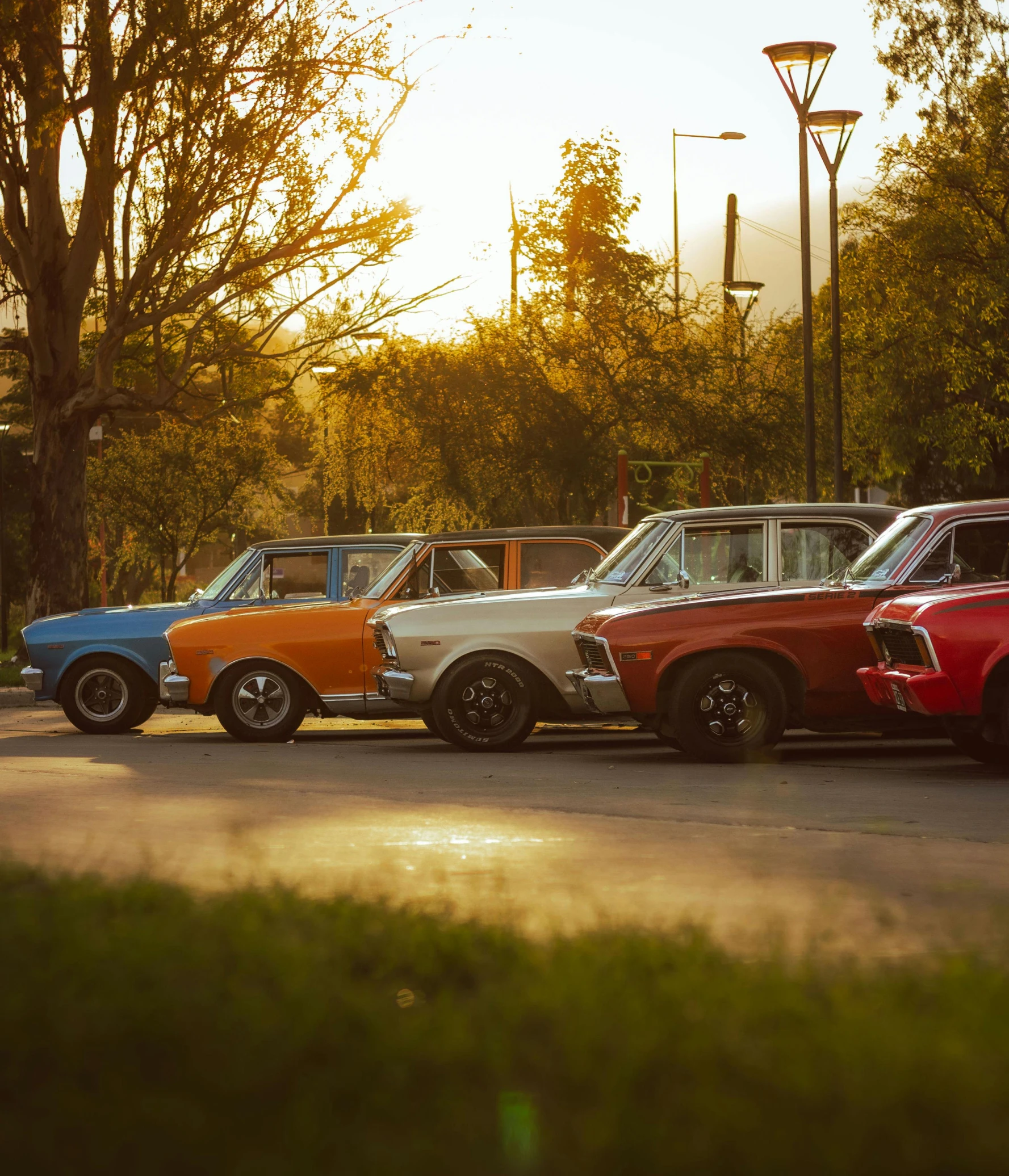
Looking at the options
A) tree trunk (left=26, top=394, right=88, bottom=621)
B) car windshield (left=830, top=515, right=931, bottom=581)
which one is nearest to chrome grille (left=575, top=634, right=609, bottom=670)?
car windshield (left=830, top=515, right=931, bottom=581)

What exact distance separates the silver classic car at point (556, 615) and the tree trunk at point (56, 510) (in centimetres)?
1286

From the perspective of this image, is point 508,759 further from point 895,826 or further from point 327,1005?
point 327,1005

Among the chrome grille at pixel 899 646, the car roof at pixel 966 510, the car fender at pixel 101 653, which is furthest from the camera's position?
the car fender at pixel 101 653

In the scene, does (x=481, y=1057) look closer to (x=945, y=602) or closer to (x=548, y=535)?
(x=945, y=602)

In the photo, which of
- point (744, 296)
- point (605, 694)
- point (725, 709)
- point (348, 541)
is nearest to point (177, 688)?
point (348, 541)

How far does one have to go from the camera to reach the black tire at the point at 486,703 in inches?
508

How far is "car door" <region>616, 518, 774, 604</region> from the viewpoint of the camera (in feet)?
41.9

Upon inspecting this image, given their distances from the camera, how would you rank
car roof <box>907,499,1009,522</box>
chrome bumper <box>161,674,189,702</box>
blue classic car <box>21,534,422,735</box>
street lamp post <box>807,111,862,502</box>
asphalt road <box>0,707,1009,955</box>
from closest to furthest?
1. asphalt road <box>0,707,1009,955</box>
2. car roof <box>907,499,1009,522</box>
3. chrome bumper <box>161,674,189,702</box>
4. blue classic car <box>21,534,422,735</box>
5. street lamp post <box>807,111,862,502</box>

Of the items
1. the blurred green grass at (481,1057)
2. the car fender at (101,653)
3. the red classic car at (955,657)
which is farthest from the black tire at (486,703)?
the blurred green grass at (481,1057)

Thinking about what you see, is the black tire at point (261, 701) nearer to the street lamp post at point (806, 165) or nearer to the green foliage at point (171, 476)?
the street lamp post at point (806, 165)

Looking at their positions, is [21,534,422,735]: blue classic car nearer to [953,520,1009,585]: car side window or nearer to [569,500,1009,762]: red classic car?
[569,500,1009,762]: red classic car

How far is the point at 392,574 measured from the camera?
571 inches

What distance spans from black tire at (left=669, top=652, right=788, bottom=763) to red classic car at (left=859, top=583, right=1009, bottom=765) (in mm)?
1100

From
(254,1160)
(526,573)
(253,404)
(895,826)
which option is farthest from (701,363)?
(254,1160)
